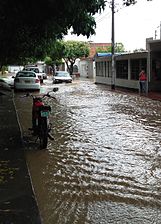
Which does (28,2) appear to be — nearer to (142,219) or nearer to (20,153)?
(20,153)

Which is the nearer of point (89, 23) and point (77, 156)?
point (77, 156)

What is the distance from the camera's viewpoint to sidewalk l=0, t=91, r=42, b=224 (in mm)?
5126

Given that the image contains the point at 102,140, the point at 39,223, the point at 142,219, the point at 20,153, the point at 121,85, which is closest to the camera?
the point at 39,223

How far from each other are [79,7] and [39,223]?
5254mm

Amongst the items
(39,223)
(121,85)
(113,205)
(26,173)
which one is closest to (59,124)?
(26,173)

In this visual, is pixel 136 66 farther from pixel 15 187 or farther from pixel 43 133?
pixel 15 187

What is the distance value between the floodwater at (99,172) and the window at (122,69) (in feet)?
62.1

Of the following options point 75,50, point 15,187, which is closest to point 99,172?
point 15,187

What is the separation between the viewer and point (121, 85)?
112 ft

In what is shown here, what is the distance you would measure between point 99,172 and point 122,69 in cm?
2676

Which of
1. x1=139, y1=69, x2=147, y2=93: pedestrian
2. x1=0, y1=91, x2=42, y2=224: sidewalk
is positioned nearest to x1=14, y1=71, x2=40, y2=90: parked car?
x1=139, y1=69, x2=147, y2=93: pedestrian

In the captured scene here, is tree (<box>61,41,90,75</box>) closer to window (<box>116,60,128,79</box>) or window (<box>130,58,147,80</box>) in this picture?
window (<box>116,60,128,79</box>)

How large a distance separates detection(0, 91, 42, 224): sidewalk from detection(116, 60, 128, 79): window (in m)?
23.0

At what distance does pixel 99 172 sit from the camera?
7625mm
